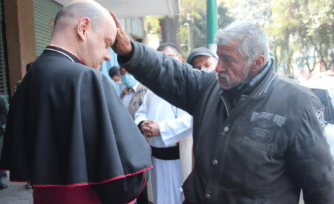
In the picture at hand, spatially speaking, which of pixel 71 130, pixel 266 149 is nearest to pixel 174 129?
pixel 266 149

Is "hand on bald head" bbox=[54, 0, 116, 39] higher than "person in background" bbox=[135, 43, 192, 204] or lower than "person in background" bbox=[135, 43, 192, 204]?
higher

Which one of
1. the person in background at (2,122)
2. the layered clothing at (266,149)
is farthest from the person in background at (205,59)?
the person in background at (2,122)

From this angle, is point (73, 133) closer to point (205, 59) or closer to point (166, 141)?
point (166, 141)

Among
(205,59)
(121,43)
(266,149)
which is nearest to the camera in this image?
(266,149)

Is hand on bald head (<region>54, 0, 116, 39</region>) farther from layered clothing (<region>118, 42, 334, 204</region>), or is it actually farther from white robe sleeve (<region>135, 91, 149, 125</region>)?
white robe sleeve (<region>135, 91, 149, 125</region>)

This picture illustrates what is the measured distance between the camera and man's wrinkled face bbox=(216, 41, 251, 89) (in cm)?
206

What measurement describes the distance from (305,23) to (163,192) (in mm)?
26483

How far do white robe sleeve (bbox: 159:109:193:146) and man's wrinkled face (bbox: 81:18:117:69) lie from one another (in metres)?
1.87

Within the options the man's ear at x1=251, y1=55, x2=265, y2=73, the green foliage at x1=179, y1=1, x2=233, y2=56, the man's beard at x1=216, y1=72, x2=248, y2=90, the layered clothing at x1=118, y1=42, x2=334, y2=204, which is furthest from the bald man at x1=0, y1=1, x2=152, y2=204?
the green foliage at x1=179, y1=1, x2=233, y2=56

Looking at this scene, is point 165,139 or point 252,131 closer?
point 252,131

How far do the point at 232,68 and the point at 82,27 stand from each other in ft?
3.30

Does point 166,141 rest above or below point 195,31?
below

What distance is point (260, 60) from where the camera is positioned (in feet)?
6.82

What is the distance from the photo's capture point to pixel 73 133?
142 centimetres
